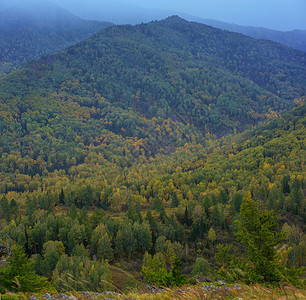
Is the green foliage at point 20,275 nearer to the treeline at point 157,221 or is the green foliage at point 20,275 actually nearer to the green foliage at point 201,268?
the treeline at point 157,221

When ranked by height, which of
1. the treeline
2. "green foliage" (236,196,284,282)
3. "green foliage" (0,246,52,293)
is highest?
"green foliage" (236,196,284,282)

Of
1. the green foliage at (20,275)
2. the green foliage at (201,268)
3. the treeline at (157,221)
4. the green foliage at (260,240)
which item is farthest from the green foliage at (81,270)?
the green foliage at (260,240)

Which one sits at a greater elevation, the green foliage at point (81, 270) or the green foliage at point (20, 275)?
the green foliage at point (20, 275)

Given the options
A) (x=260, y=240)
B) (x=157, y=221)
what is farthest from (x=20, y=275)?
(x=157, y=221)

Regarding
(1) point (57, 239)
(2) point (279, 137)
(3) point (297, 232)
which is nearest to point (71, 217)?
(1) point (57, 239)

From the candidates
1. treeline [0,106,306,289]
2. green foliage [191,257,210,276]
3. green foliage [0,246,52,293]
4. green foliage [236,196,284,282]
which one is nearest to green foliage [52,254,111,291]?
treeline [0,106,306,289]

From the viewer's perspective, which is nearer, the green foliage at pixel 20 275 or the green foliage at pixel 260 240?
the green foliage at pixel 20 275

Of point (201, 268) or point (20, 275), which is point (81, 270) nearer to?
point (201, 268)

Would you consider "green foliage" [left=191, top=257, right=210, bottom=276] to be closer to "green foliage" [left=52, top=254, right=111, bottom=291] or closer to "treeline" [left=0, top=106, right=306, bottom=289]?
"treeline" [left=0, top=106, right=306, bottom=289]

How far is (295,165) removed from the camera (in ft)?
410

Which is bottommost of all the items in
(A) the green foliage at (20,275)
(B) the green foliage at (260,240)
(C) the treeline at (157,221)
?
(C) the treeline at (157,221)

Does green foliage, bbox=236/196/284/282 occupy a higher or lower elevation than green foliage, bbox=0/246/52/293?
higher

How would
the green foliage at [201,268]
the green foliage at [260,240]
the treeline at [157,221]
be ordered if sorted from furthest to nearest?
the treeline at [157,221]
the green foliage at [201,268]
the green foliage at [260,240]

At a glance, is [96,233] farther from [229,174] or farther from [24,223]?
[229,174]
